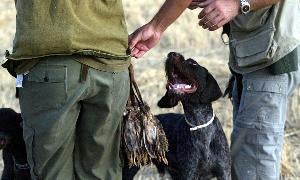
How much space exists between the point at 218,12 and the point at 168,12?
330 millimetres

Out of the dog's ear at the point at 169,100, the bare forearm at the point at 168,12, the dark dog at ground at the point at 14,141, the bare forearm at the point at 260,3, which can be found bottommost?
the dark dog at ground at the point at 14,141

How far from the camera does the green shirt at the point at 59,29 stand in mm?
3428

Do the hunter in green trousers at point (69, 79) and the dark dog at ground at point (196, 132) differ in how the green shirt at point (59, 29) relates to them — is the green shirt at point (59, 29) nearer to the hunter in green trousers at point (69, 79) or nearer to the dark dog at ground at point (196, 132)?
the hunter in green trousers at point (69, 79)

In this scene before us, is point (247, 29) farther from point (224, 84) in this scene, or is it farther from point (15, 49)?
point (224, 84)

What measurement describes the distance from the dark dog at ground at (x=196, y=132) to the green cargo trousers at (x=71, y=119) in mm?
987

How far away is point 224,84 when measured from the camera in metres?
8.38

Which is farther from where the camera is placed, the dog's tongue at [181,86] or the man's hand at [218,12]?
the dog's tongue at [181,86]

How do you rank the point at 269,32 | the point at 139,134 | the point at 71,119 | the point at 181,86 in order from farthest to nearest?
the point at 181,86
the point at 269,32
the point at 139,134
the point at 71,119

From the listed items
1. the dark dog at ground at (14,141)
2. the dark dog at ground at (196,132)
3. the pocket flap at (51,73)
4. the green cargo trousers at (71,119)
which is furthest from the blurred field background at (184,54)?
the pocket flap at (51,73)

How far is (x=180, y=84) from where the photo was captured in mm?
4848

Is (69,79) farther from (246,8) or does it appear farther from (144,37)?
(246,8)

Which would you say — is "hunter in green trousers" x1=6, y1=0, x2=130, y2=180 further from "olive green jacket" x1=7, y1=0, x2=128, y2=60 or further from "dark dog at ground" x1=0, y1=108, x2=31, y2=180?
"dark dog at ground" x1=0, y1=108, x2=31, y2=180

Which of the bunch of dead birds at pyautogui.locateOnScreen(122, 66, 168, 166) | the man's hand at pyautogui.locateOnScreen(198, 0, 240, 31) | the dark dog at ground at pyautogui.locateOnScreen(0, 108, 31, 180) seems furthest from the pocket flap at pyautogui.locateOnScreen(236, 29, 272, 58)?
the dark dog at ground at pyautogui.locateOnScreen(0, 108, 31, 180)

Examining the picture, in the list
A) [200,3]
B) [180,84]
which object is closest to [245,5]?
[200,3]
